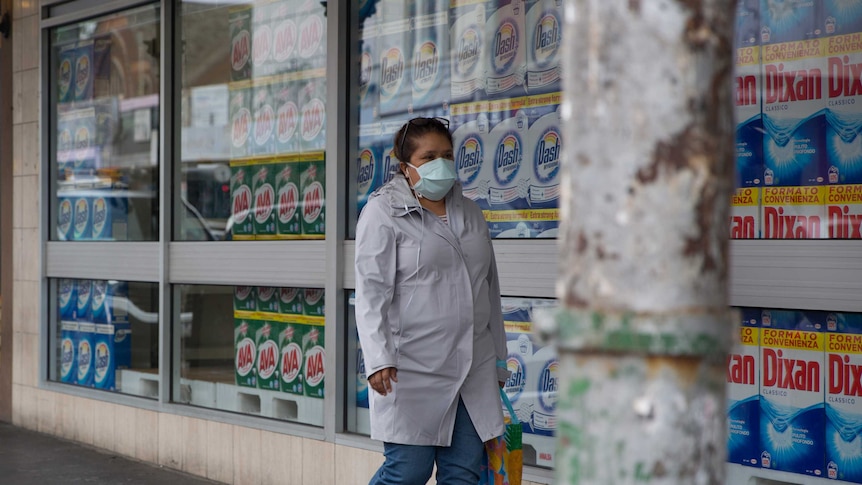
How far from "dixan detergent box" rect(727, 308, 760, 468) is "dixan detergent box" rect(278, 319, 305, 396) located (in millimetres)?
2826

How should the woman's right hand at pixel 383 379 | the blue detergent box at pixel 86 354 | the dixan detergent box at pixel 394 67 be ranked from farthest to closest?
the blue detergent box at pixel 86 354 → the dixan detergent box at pixel 394 67 → the woman's right hand at pixel 383 379

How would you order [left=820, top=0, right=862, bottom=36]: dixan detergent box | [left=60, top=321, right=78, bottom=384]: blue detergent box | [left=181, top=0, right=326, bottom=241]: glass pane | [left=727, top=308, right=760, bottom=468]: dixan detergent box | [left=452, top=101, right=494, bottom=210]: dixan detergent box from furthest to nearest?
[left=60, top=321, right=78, bottom=384]: blue detergent box < [left=181, top=0, right=326, bottom=241]: glass pane < [left=452, top=101, right=494, bottom=210]: dixan detergent box < [left=727, top=308, right=760, bottom=468]: dixan detergent box < [left=820, top=0, right=862, bottom=36]: dixan detergent box

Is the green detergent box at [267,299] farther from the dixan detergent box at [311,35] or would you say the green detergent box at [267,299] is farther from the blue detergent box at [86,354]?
the blue detergent box at [86,354]

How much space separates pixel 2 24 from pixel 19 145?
1001 mm

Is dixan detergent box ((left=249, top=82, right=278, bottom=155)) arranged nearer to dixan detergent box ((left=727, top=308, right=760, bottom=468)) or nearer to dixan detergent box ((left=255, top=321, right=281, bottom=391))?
dixan detergent box ((left=255, top=321, right=281, bottom=391))

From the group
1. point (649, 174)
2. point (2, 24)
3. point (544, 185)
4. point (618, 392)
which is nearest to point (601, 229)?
point (649, 174)

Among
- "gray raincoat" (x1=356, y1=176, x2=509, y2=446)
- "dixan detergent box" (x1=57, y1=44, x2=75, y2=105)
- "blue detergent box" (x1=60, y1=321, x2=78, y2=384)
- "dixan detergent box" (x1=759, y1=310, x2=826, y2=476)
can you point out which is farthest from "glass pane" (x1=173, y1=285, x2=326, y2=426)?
"dixan detergent box" (x1=759, y1=310, x2=826, y2=476)

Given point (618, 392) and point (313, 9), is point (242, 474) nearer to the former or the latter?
point (313, 9)

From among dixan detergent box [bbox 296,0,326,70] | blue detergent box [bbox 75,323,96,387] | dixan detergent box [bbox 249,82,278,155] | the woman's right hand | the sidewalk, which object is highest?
dixan detergent box [bbox 296,0,326,70]

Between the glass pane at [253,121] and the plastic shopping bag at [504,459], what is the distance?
2508mm

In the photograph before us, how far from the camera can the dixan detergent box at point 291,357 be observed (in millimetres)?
6719

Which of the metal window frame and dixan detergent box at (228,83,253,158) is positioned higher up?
dixan detergent box at (228,83,253,158)

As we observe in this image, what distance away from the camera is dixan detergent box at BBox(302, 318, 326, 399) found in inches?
257

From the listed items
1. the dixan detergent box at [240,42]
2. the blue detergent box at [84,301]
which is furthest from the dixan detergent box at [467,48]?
the blue detergent box at [84,301]
